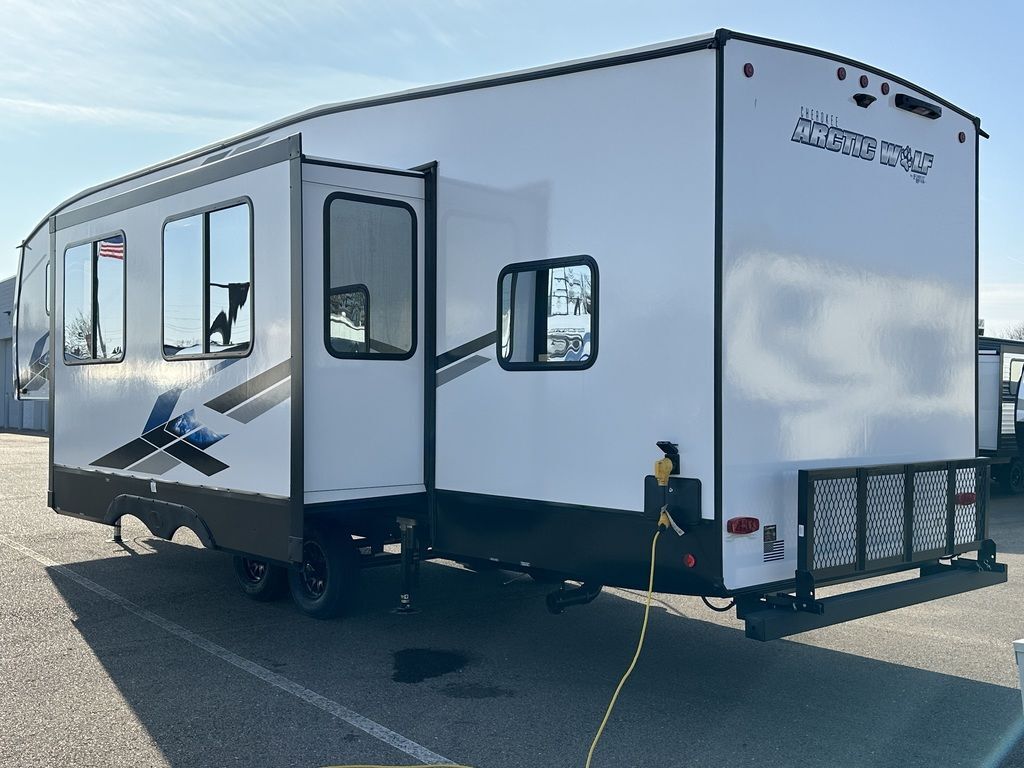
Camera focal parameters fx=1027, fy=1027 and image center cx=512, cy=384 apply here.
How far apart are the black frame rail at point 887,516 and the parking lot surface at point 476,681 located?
2.58ft

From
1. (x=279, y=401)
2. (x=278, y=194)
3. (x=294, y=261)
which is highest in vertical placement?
(x=278, y=194)

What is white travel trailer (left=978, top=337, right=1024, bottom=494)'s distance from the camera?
53.9ft

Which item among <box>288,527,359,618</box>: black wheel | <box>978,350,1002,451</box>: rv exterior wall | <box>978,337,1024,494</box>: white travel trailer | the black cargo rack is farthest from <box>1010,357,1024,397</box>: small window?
<box>288,527,359,618</box>: black wheel

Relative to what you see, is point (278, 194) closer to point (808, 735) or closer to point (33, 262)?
point (808, 735)

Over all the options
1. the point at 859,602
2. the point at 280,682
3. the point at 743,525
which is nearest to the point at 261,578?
the point at 280,682

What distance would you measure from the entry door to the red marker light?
245 centimetres

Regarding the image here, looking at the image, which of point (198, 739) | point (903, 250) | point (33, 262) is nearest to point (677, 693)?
point (198, 739)

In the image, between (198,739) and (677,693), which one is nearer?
(198,739)

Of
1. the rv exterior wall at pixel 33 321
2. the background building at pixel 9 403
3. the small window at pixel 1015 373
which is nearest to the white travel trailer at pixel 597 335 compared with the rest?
the rv exterior wall at pixel 33 321

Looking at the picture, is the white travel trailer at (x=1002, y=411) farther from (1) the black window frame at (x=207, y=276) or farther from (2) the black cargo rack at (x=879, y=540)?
(1) the black window frame at (x=207, y=276)

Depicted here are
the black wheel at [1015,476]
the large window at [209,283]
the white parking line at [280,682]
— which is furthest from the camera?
the black wheel at [1015,476]

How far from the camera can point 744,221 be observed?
209 inches

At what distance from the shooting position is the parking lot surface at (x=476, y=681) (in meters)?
4.97

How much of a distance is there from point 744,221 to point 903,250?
1.59m
